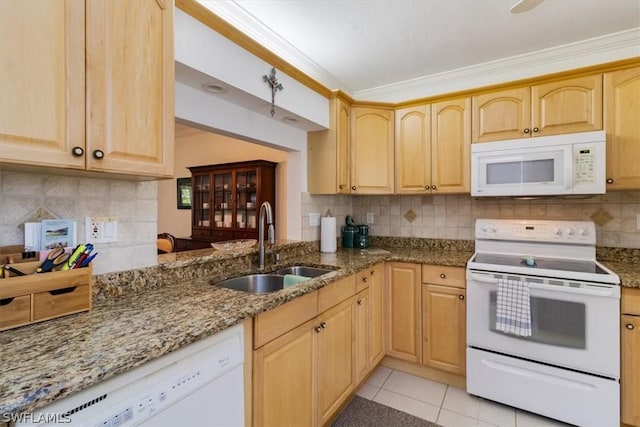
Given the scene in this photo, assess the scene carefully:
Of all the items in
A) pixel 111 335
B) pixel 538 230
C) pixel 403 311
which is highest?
pixel 538 230

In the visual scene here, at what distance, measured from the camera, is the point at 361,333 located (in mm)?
2086

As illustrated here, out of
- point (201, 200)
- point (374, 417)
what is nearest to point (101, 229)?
point (374, 417)

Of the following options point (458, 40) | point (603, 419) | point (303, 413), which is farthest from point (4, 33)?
point (603, 419)

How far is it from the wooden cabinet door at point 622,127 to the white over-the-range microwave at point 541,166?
156 mm

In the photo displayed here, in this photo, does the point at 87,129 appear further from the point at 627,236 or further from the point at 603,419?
the point at 627,236

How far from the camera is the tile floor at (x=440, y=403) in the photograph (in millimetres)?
1863

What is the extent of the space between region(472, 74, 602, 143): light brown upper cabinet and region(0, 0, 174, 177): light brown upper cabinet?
2.18m

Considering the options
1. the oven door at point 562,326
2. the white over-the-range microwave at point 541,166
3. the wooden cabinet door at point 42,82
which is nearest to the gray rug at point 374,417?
the oven door at point 562,326

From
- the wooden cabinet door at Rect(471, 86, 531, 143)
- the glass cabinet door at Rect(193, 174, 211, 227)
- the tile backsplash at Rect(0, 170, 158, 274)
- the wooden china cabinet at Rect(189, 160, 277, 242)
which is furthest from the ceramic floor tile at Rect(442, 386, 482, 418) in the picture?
the glass cabinet door at Rect(193, 174, 211, 227)

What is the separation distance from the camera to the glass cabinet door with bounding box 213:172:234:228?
4.20m

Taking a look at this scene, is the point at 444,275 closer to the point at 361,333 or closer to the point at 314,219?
the point at 361,333

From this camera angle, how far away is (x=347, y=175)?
2.68 metres

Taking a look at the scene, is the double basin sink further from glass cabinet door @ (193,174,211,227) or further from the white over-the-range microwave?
glass cabinet door @ (193,174,211,227)

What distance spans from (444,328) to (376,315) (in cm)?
50
